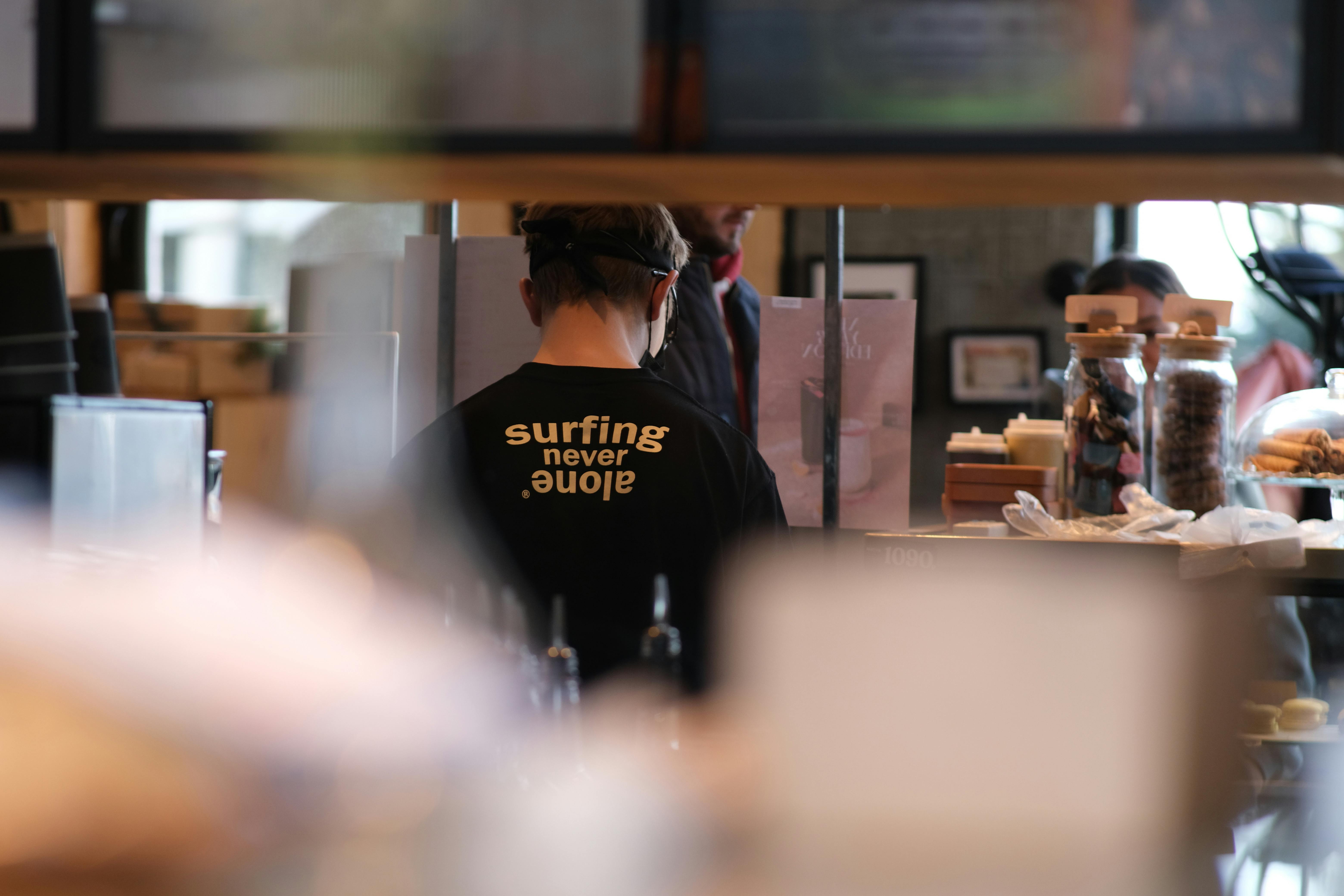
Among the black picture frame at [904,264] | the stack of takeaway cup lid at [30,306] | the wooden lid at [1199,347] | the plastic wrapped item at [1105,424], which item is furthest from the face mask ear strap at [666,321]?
the black picture frame at [904,264]

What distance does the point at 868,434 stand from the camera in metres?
1.80

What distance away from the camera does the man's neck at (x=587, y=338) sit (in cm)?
135

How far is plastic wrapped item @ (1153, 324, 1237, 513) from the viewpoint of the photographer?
1.62 m

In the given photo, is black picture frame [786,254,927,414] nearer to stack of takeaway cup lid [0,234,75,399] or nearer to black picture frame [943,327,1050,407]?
black picture frame [943,327,1050,407]

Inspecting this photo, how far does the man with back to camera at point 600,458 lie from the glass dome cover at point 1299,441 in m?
0.67

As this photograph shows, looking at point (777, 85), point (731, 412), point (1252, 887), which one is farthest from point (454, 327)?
point (1252, 887)

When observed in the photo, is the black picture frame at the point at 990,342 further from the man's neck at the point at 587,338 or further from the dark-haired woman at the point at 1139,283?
the man's neck at the point at 587,338

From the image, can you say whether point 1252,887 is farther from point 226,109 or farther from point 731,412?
point 731,412

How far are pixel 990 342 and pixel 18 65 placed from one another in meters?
4.55

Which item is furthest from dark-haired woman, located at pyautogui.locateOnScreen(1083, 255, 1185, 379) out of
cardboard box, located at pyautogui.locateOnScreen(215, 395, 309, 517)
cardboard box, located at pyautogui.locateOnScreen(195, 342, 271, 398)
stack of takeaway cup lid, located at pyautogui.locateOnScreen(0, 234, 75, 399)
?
stack of takeaway cup lid, located at pyautogui.locateOnScreen(0, 234, 75, 399)

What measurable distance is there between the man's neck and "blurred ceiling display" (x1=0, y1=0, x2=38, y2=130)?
57cm

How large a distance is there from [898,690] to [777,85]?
1.52 ft

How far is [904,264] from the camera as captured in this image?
17.0ft

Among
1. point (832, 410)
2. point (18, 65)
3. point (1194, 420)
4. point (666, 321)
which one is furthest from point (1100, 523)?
point (18, 65)
